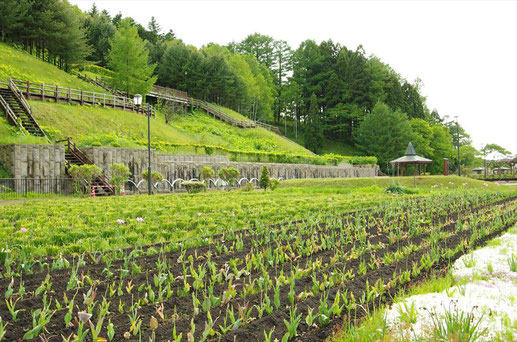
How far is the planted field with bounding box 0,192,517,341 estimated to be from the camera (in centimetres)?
271

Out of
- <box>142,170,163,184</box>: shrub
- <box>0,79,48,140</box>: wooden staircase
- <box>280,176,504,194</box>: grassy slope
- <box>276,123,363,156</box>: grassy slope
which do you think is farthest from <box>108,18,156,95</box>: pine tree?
<box>276,123,363,156</box>: grassy slope

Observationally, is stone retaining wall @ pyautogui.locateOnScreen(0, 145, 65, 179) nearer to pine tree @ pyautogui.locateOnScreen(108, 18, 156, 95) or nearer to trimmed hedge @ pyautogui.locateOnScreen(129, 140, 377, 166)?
trimmed hedge @ pyautogui.locateOnScreen(129, 140, 377, 166)

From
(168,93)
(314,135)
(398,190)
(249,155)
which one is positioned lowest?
(398,190)

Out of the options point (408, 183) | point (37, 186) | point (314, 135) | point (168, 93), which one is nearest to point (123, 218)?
point (37, 186)

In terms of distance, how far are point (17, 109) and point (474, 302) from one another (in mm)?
22802

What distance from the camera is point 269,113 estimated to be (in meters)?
59.0

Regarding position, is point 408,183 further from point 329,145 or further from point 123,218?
point 329,145

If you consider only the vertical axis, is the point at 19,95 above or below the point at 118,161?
above

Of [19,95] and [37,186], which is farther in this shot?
[19,95]

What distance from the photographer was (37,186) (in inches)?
598

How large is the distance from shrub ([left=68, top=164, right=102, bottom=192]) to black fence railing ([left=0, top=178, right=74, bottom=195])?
535 mm

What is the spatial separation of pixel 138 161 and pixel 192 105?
27872mm

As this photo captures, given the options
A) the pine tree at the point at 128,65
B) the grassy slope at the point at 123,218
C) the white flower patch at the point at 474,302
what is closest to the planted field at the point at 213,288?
the white flower patch at the point at 474,302

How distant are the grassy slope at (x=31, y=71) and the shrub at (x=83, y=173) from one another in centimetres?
1588
